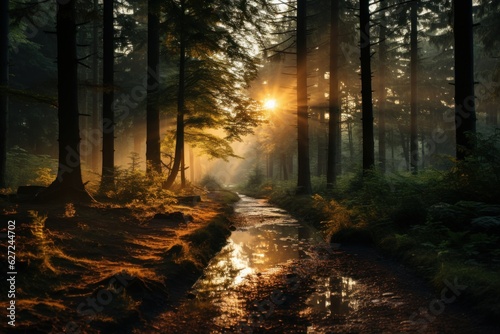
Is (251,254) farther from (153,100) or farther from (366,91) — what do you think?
(153,100)

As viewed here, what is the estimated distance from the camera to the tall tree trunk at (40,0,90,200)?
10188 millimetres

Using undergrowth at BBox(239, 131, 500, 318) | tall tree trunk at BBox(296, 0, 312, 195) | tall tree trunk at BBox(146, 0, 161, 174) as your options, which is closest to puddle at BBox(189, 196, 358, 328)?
undergrowth at BBox(239, 131, 500, 318)

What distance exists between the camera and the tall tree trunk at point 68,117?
1019cm

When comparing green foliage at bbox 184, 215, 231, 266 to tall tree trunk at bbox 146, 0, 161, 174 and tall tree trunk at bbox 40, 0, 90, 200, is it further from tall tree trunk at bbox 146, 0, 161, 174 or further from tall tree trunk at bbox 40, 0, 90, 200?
tall tree trunk at bbox 146, 0, 161, 174

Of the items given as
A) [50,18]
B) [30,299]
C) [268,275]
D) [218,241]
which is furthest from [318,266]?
[50,18]

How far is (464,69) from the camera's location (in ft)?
34.1

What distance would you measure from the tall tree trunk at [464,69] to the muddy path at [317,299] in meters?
4.65

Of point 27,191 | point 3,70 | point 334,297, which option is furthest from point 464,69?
point 3,70

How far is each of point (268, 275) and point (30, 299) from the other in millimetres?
4168

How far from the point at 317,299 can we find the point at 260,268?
216 cm

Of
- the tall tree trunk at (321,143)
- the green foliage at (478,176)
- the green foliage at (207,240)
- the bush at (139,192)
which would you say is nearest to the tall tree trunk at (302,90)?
the bush at (139,192)

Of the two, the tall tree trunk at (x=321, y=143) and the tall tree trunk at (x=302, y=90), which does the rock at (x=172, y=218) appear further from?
the tall tree trunk at (x=321, y=143)

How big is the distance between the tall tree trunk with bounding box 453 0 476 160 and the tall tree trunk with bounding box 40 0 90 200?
10.9 meters

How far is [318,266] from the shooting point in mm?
7965
